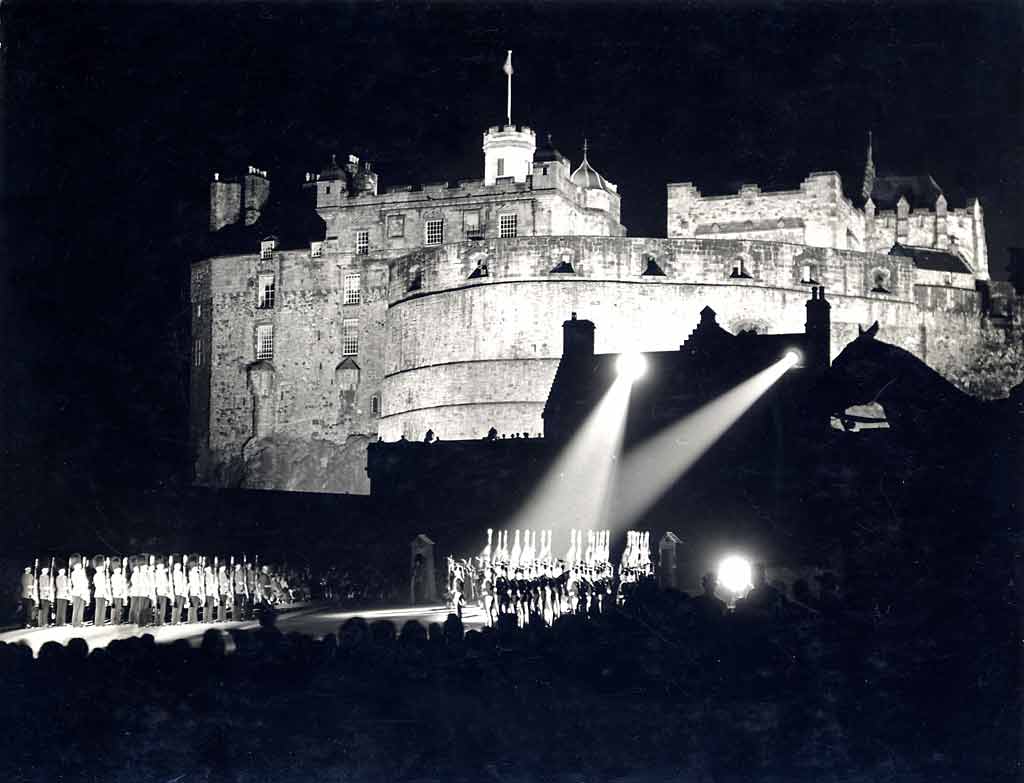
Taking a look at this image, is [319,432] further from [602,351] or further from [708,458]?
[708,458]

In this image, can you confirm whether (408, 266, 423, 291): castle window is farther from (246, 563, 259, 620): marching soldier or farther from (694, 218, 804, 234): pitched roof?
(246, 563, 259, 620): marching soldier

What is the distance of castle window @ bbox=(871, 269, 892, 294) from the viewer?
209 ft

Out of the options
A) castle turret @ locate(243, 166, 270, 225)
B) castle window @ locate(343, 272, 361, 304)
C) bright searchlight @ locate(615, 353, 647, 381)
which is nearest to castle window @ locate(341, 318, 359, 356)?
castle window @ locate(343, 272, 361, 304)

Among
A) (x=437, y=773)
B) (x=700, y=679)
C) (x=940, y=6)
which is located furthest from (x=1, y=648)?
(x=940, y=6)

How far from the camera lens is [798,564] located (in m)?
39.5

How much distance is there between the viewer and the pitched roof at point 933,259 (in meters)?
69.2

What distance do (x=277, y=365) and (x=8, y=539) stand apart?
22.6 metres

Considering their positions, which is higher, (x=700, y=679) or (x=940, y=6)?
(x=940, y=6)

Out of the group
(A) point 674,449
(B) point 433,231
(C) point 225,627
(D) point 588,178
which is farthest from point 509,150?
(C) point 225,627

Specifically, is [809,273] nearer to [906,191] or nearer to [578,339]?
[578,339]

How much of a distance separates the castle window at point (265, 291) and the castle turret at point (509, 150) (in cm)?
918

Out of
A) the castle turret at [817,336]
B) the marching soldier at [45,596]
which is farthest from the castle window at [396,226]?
the marching soldier at [45,596]

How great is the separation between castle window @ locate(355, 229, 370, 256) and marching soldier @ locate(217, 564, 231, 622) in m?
31.7

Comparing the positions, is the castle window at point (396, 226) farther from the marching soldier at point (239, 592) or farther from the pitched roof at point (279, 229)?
the marching soldier at point (239, 592)
